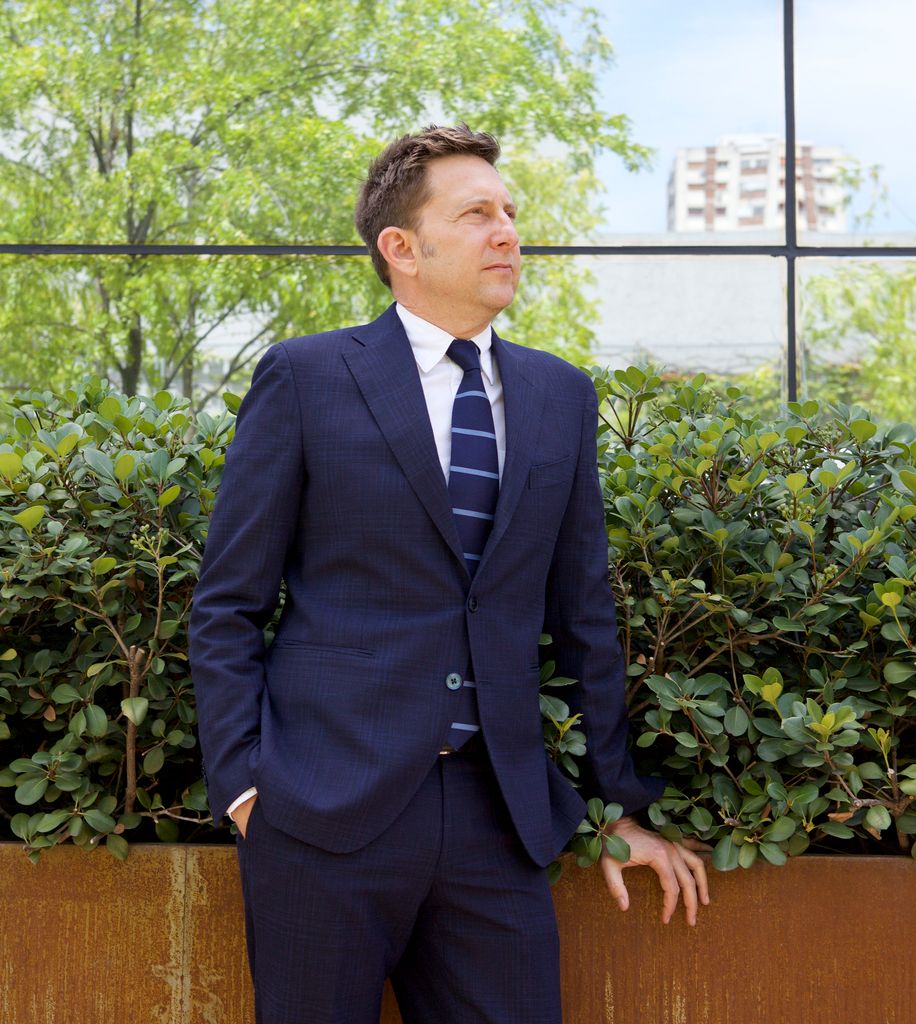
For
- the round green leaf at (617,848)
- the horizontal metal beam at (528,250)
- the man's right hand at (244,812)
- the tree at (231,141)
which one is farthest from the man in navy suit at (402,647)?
the tree at (231,141)

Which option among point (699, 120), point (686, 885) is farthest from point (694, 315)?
point (686, 885)

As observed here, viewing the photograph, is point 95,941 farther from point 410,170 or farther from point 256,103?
point 256,103

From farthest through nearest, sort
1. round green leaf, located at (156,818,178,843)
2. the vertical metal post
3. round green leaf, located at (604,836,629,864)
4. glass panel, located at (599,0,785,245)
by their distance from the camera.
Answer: glass panel, located at (599,0,785,245) < the vertical metal post < round green leaf, located at (156,818,178,843) < round green leaf, located at (604,836,629,864)

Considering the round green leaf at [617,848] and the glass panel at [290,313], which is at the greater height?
the glass panel at [290,313]

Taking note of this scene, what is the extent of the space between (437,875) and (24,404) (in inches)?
62.8

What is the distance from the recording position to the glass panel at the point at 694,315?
6.02m

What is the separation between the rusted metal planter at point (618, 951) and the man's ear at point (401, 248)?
4.07ft

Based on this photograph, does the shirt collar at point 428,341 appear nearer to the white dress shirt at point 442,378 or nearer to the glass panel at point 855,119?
the white dress shirt at point 442,378

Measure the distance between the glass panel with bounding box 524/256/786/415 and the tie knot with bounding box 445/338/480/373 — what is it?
3.99 metres

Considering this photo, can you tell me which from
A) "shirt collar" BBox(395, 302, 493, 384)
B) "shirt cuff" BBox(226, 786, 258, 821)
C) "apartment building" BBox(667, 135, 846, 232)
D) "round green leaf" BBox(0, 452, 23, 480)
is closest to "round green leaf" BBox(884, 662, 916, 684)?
"shirt collar" BBox(395, 302, 493, 384)

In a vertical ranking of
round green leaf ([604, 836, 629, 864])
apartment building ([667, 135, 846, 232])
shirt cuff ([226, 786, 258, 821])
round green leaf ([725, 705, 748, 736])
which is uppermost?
apartment building ([667, 135, 846, 232])

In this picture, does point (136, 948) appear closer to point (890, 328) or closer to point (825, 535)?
point (825, 535)

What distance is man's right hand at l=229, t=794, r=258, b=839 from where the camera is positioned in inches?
77.7

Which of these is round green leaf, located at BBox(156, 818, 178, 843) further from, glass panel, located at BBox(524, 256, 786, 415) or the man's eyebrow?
glass panel, located at BBox(524, 256, 786, 415)
